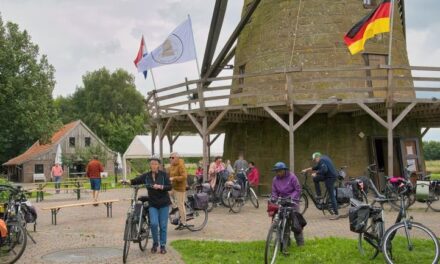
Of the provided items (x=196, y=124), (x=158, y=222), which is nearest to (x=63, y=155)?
(x=196, y=124)

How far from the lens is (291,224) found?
805 centimetres

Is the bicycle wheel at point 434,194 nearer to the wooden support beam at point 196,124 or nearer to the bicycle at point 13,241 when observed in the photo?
the wooden support beam at point 196,124

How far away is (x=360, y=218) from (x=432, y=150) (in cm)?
9906

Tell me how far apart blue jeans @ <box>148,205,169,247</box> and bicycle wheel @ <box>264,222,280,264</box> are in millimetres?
2011

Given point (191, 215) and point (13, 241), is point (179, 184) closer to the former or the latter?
point (191, 215)

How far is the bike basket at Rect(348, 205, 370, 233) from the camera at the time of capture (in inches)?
289

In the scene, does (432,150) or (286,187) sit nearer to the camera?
(286,187)

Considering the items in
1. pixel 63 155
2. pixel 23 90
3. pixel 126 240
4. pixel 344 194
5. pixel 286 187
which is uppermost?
pixel 23 90

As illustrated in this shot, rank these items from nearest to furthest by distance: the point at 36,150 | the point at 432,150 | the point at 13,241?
the point at 13,241 → the point at 36,150 → the point at 432,150

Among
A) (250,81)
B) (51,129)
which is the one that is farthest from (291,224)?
(51,129)

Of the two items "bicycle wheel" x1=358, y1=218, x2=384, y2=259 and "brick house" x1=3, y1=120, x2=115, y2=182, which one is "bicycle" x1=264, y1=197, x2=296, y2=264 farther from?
"brick house" x1=3, y1=120, x2=115, y2=182

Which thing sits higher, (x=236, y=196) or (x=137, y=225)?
(x=236, y=196)

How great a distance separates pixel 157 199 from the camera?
27.9 feet

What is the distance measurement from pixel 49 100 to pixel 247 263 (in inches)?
1524
